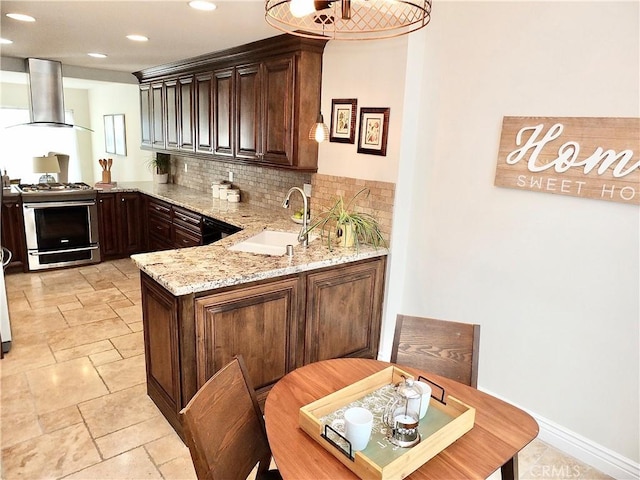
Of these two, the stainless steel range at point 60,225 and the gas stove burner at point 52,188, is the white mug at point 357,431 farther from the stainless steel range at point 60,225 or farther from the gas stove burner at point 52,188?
the gas stove burner at point 52,188

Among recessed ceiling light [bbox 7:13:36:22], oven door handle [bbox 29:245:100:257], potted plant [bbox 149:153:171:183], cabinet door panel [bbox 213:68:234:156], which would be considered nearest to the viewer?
recessed ceiling light [bbox 7:13:36:22]

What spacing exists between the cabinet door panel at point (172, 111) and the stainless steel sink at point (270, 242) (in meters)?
2.14

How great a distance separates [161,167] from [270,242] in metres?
3.40

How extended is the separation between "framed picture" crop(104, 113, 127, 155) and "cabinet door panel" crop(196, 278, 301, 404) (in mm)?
6108

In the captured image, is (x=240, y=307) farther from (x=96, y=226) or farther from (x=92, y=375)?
(x=96, y=226)

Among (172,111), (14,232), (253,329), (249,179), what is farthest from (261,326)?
(14,232)

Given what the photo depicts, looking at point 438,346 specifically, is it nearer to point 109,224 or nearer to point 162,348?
point 162,348

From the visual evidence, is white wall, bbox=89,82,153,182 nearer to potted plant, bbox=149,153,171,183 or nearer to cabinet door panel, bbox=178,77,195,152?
potted plant, bbox=149,153,171,183

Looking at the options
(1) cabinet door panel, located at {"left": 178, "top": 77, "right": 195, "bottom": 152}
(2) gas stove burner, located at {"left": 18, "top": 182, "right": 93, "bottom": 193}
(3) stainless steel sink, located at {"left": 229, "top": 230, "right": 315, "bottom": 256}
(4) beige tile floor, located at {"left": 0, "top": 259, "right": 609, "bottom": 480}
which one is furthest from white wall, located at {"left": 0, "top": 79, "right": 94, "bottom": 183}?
(3) stainless steel sink, located at {"left": 229, "top": 230, "right": 315, "bottom": 256}

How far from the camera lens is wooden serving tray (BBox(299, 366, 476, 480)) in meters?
1.19

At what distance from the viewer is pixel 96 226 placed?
5.33m

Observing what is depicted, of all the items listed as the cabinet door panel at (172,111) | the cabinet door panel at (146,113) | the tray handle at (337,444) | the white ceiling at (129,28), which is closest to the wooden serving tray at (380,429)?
the tray handle at (337,444)

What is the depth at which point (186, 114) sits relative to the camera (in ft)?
15.4

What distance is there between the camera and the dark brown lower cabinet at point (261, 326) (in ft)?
7.37
